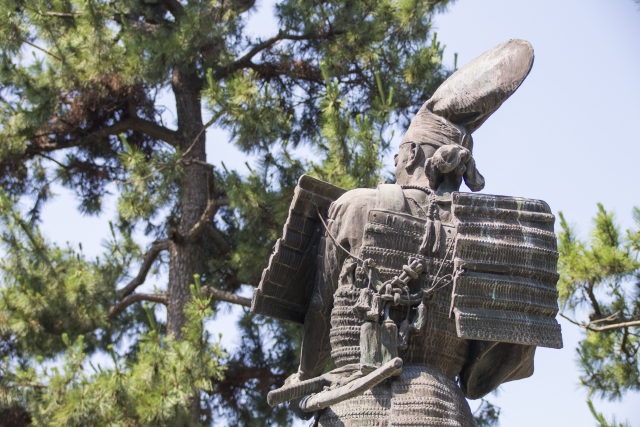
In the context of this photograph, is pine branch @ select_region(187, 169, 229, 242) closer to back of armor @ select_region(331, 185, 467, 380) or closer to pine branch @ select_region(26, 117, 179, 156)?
pine branch @ select_region(26, 117, 179, 156)

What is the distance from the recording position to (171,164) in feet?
30.3

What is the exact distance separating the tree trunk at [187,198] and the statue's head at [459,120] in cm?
486

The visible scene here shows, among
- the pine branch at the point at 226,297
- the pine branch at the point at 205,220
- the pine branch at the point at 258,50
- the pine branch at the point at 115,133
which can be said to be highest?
the pine branch at the point at 258,50

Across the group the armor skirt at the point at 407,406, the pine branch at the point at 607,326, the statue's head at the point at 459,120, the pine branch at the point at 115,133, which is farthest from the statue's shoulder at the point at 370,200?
the pine branch at the point at 115,133

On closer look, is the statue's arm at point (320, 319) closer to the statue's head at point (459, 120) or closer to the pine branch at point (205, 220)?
the statue's head at point (459, 120)

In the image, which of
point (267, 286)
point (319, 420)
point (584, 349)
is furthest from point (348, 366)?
point (584, 349)

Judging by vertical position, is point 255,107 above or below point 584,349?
above

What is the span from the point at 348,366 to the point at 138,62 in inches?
248

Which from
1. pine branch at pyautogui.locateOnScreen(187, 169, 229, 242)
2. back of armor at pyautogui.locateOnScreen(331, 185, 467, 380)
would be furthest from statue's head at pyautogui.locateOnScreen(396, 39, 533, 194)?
pine branch at pyautogui.locateOnScreen(187, 169, 229, 242)

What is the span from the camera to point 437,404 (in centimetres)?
350

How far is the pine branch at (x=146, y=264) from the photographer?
9695 millimetres

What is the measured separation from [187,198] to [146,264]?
0.74 metres

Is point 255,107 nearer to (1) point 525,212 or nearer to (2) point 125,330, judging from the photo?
A: (2) point 125,330

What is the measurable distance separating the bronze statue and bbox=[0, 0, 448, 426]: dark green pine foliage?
3.72 meters
